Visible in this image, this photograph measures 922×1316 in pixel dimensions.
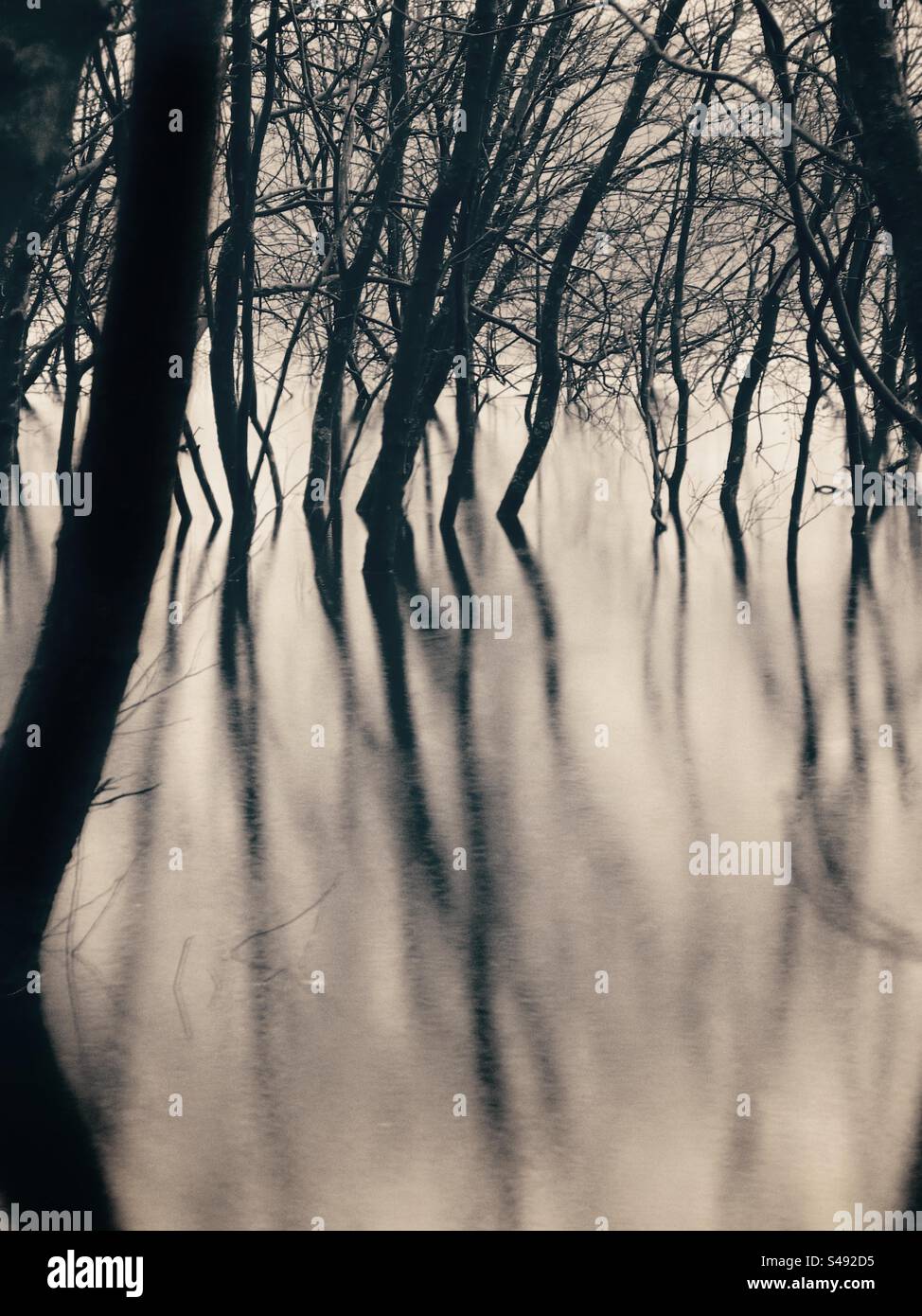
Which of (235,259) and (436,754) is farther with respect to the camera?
(235,259)

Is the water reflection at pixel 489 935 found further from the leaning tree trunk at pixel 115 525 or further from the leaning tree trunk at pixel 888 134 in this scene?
the leaning tree trunk at pixel 888 134

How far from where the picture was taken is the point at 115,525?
5.87 meters

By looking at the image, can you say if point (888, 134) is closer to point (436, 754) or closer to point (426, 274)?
point (436, 754)

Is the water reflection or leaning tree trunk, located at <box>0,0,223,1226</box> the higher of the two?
leaning tree trunk, located at <box>0,0,223,1226</box>

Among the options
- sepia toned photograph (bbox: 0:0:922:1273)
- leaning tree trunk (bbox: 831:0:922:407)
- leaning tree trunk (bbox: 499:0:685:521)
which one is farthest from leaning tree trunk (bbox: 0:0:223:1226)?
leaning tree trunk (bbox: 499:0:685:521)

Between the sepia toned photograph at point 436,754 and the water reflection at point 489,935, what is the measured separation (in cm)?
3

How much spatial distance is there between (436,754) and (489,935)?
3746 mm

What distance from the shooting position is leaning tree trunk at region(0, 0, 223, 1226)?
5.70 metres

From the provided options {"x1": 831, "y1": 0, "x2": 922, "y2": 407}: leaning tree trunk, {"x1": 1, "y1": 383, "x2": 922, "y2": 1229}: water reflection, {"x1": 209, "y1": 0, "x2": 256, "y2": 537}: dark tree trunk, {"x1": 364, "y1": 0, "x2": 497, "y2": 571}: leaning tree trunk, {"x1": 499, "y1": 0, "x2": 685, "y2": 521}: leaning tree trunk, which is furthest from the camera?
{"x1": 499, "y1": 0, "x2": 685, "y2": 521}: leaning tree trunk

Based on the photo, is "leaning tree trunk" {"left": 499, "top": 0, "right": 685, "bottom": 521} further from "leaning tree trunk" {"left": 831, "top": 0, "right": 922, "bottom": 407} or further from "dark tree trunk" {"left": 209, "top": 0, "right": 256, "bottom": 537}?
"leaning tree trunk" {"left": 831, "top": 0, "right": 922, "bottom": 407}

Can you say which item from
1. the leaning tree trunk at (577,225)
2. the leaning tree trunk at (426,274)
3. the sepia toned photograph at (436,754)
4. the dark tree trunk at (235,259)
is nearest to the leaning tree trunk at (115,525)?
the sepia toned photograph at (436,754)

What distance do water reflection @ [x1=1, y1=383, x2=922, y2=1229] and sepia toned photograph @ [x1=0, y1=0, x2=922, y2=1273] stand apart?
31mm

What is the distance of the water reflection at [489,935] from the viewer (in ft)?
18.5

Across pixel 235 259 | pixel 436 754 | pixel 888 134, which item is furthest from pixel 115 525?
pixel 235 259
